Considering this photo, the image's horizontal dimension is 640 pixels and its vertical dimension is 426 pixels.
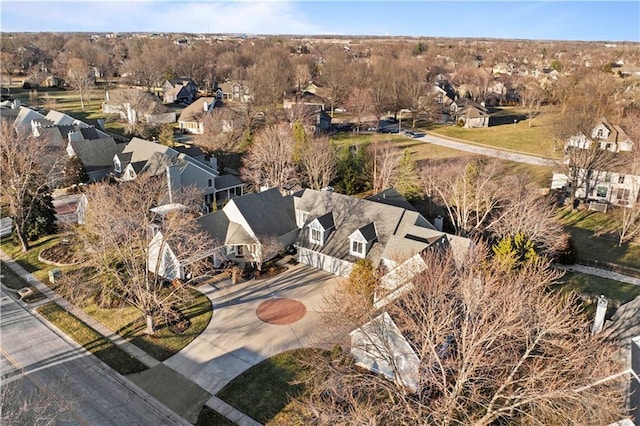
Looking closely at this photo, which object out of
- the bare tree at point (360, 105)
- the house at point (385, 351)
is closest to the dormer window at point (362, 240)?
the house at point (385, 351)

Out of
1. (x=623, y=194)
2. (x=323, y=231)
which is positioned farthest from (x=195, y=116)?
(x=623, y=194)

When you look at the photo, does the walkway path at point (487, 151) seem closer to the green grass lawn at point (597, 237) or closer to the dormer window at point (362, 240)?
the green grass lawn at point (597, 237)

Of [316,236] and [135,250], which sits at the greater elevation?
[135,250]

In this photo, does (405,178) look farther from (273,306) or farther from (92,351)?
(92,351)

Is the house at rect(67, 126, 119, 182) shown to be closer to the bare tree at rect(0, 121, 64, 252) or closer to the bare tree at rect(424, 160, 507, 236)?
the bare tree at rect(0, 121, 64, 252)

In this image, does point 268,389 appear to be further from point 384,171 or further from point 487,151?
point 487,151

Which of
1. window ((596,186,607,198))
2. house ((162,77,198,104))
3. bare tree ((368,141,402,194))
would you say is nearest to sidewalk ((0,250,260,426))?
bare tree ((368,141,402,194))
